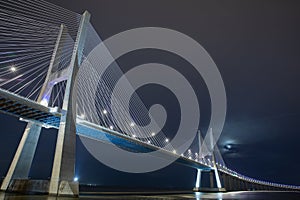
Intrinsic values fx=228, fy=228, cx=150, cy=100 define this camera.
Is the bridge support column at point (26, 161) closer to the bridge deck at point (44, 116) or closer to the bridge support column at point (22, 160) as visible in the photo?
the bridge support column at point (22, 160)

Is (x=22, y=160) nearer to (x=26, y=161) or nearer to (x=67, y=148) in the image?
(x=26, y=161)

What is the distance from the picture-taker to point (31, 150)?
17.9m

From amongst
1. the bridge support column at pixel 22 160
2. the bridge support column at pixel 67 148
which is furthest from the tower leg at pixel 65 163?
the bridge support column at pixel 22 160

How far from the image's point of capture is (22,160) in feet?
57.4

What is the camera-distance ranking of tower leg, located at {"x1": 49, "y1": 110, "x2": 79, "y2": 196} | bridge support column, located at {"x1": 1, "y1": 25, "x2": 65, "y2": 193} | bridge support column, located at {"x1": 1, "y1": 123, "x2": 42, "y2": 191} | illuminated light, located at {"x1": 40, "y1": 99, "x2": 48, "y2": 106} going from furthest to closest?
illuminated light, located at {"x1": 40, "y1": 99, "x2": 48, "y2": 106}, bridge support column, located at {"x1": 1, "y1": 123, "x2": 42, "y2": 191}, bridge support column, located at {"x1": 1, "y1": 25, "x2": 65, "y2": 193}, tower leg, located at {"x1": 49, "y1": 110, "x2": 79, "y2": 196}

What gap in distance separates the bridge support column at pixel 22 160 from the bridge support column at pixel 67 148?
4394 millimetres

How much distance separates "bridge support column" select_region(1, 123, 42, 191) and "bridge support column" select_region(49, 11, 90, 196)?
4.39m

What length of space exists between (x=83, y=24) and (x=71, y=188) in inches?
502

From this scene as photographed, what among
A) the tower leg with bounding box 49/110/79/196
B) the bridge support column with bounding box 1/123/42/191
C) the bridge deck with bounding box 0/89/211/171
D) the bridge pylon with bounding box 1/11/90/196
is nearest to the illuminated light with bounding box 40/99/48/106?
the bridge pylon with bounding box 1/11/90/196

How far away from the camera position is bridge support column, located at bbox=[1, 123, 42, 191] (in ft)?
55.3

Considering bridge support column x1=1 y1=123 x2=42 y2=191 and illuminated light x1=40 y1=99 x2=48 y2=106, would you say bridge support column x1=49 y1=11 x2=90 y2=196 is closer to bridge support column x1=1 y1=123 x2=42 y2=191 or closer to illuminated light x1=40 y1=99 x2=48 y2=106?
illuminated light x1=40 y1=99 x2=48 y2=106

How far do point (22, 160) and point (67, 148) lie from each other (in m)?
5.23

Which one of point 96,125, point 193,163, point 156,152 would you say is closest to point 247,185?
point 193,163

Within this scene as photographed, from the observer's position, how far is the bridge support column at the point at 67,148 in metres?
13.9
